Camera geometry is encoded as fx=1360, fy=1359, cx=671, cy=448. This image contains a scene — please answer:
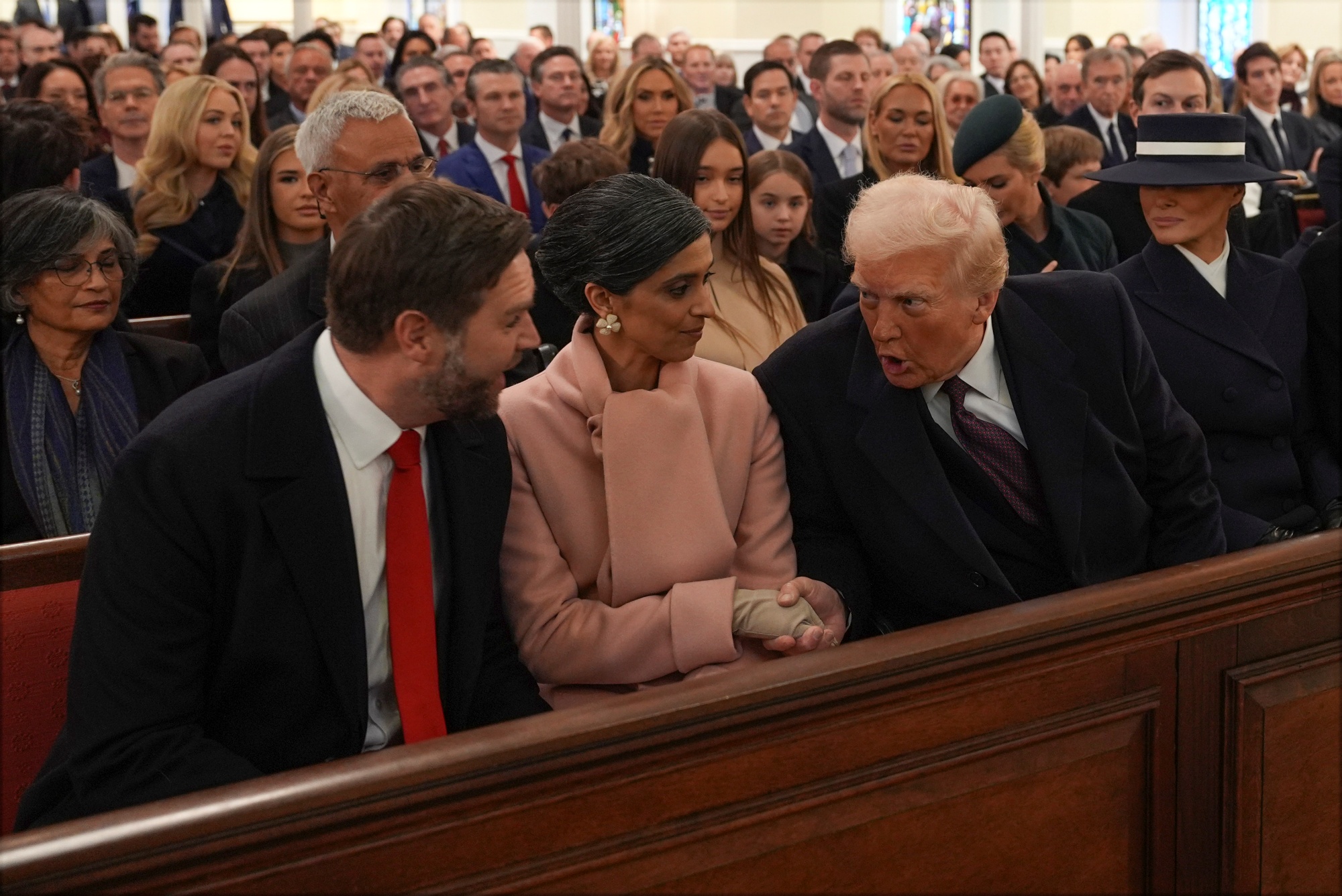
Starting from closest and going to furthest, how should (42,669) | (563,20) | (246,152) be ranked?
(42,669) < (246,152) < (563,20)

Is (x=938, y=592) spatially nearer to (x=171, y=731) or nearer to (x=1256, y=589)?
(x=1256, y=589)

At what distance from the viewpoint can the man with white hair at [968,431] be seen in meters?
2.31

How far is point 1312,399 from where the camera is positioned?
299cm

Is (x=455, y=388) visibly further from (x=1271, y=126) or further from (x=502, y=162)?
(x=1271, y=126)

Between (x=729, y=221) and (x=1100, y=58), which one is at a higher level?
(x=1100, y=58)

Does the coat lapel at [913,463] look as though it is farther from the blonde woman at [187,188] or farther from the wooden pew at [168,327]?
the blonde woman at [187,188]

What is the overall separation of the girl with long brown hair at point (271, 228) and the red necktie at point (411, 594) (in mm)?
2121

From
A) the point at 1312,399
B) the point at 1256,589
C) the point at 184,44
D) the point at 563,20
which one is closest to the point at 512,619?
the point at 1256,589

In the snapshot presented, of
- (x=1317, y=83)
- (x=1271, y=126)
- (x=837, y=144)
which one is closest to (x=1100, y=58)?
(x=1271, y=126)

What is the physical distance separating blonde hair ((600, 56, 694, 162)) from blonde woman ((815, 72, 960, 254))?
50.5 inches

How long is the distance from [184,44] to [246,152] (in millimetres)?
4816

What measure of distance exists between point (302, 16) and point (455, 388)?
14.8 metres

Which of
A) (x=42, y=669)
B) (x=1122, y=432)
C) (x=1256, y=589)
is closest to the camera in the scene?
(x=1256, y=589)

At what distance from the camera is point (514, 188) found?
5812 mm
